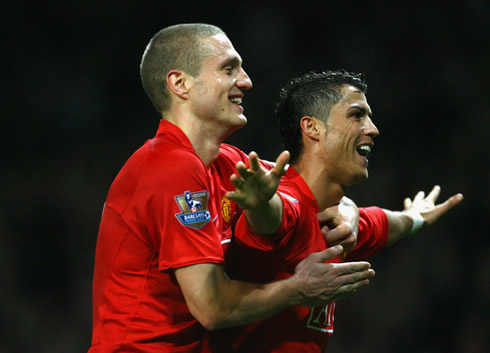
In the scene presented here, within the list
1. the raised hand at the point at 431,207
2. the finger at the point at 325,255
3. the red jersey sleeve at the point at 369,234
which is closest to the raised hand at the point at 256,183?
the finger at the point at 325,255

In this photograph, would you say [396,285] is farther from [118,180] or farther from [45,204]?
[118,180]

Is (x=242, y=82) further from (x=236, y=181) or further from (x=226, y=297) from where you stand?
(x=226, y=297)

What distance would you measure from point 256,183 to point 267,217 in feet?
0.73

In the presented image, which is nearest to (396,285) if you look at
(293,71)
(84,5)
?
(293,71)

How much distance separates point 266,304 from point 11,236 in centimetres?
352

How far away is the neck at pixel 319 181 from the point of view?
2.92 meters

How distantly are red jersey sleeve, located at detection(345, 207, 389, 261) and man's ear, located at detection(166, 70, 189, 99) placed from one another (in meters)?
1.31

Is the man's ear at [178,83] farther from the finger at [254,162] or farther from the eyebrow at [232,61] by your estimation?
the finger at [254,162]

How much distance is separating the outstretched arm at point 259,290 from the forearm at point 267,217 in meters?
0.19

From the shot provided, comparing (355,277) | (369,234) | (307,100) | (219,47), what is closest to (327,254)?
(355,277)

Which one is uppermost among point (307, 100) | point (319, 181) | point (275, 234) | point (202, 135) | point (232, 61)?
point (232, 61)

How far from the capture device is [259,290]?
2344 millimetres

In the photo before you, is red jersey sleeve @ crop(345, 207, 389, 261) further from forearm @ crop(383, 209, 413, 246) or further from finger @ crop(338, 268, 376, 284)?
finger @ crop(338, 268, 376, 284)

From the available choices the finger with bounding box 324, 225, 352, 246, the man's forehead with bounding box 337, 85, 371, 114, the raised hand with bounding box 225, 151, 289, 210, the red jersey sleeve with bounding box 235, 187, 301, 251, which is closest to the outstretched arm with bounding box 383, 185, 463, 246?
the finger with bounding box 324, 225, 352, 246
